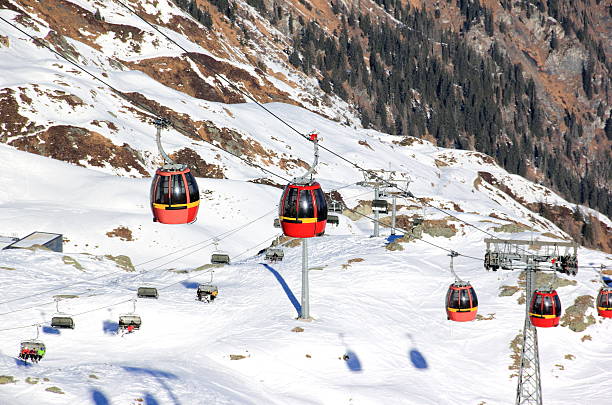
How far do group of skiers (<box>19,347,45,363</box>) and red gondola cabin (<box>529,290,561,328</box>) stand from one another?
23.0 m

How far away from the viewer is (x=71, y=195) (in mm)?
67500

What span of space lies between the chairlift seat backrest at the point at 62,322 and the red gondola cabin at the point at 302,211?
16.0 m

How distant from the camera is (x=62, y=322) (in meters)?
36.2

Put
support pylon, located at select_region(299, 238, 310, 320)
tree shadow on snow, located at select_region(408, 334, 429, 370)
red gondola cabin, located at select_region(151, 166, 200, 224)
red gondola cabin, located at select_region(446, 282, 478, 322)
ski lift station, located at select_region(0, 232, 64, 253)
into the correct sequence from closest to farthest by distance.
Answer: red gondola cabin, located at select_region(151, 166, 200, 224), red gondola cabin, located at select_region(446, 282, 478, 322), tree shadow on snow, located at select_region(408, 334, 429, 370), support pylon, located at select_region(299, 238, 310, 320), ski lift station, located at select_region(0, 232, 64, 253)

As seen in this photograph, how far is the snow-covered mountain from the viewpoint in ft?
112

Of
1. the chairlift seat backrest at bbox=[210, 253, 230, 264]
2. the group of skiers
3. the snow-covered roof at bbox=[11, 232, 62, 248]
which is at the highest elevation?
the snow-covered roof at bbox=[11, 232, 62, 248]

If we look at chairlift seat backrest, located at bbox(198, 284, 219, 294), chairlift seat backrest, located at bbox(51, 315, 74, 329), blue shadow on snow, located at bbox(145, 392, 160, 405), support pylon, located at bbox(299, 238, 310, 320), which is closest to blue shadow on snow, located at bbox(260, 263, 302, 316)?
support pylon, located at bbox(299, 238, 310, 320)

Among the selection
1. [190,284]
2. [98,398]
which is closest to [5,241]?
Answer: [190,284]

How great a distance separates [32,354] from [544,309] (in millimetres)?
23912

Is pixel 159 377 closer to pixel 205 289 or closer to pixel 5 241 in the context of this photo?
pixel 205 289

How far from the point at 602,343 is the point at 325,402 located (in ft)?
66.6

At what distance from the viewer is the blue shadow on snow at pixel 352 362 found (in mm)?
36906

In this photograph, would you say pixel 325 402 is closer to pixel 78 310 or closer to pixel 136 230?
pixel 78 310

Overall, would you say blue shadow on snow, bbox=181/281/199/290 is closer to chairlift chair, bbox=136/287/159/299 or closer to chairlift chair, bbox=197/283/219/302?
chairlift chair, bbox=197/283/219/302
